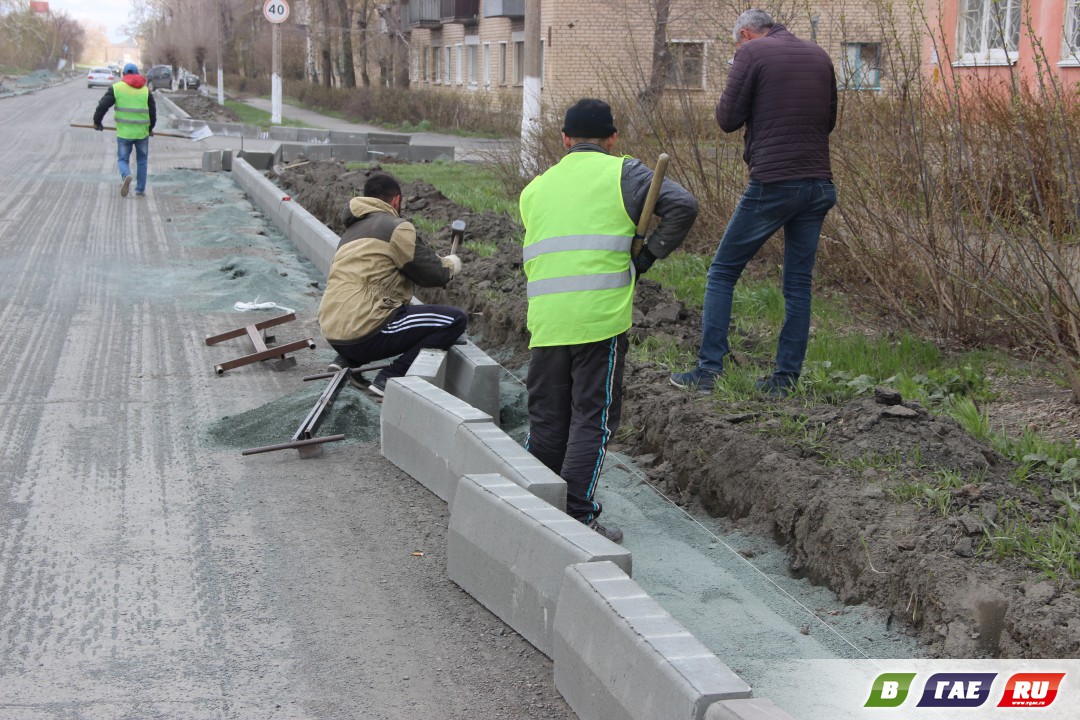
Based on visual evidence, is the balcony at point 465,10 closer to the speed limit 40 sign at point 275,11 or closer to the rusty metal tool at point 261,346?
the speed limit 40 sign at point 275,11

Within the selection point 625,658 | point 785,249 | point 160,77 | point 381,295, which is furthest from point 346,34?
point 625,658

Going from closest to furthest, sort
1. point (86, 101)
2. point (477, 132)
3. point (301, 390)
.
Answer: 1. point (301, 390)
2. point (477, 132)
3. point (86, 101)

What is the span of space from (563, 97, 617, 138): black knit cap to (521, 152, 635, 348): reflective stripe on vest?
0.10m

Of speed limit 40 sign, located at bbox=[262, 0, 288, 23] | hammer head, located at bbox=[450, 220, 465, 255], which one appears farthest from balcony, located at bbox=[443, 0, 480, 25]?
hammer head, located at bbox=[450, 220, 465, 255]

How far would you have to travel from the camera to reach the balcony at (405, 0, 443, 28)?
50856 mm

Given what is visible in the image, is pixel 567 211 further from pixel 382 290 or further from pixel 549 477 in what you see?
pixel 382 290

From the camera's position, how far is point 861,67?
8633mm

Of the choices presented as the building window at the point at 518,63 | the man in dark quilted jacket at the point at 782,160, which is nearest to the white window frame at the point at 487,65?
the building window at the point at 518,63

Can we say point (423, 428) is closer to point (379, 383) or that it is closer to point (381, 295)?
point (379, 383)

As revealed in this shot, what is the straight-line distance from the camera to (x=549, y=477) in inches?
192

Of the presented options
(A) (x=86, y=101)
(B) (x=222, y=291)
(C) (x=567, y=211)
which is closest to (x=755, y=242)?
(C) (x=567, y=211)

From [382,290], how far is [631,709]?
14.4 ft

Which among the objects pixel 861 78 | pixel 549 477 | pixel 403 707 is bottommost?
pixel 403 707

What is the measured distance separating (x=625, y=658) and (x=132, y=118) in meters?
16.2
